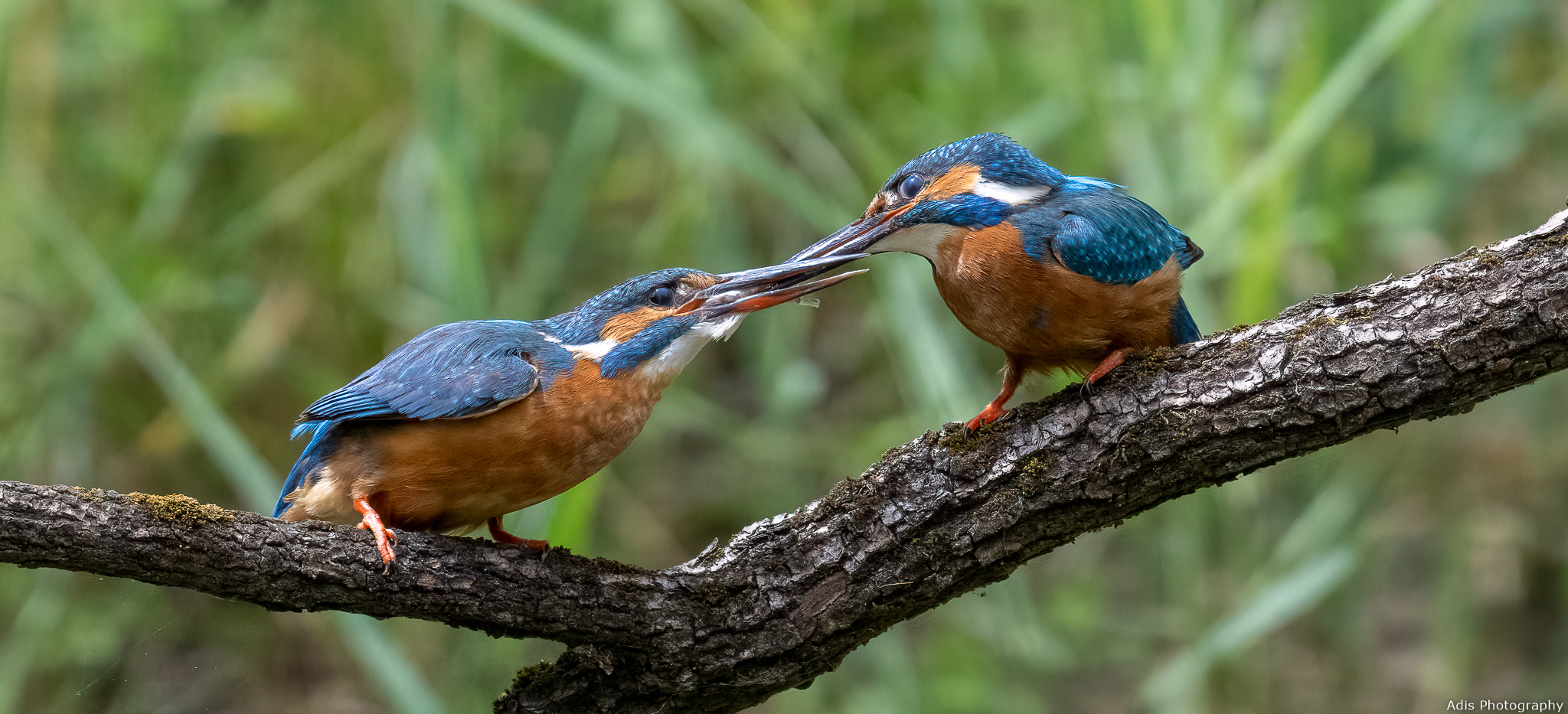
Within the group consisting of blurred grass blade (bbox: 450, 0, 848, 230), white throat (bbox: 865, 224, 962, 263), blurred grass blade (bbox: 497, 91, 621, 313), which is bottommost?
white throat (bbox: 865, 224, 962, 263)

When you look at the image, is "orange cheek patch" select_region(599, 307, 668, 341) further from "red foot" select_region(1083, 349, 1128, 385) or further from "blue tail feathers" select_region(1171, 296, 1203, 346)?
"blue tail feathers" select_region(1171, 296, 1203, 346)

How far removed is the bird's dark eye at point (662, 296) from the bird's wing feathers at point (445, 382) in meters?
0.24

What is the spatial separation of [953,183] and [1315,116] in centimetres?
129

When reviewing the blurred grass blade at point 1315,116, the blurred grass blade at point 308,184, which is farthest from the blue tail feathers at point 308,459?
the blurred grass blade at point 1315,116

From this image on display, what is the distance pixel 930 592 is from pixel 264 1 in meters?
3.95

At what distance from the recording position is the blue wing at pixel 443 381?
210 centimetres

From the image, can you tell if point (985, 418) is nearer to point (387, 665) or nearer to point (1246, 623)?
point (387, 665)

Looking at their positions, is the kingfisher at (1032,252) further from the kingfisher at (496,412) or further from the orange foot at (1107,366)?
the kingfisher at (496,412)

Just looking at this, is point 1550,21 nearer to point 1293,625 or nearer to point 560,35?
point 1293,625

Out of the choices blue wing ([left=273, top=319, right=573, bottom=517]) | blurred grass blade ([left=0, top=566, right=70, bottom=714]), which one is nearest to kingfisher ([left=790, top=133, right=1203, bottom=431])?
blue wing ([left=273, top=319, right=573, bottom=517])

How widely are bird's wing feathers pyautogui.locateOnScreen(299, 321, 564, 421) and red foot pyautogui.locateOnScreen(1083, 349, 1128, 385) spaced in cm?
102

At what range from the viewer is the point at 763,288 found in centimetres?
231

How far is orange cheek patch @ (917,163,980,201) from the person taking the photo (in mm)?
2166

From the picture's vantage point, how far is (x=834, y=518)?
2.06 metres
